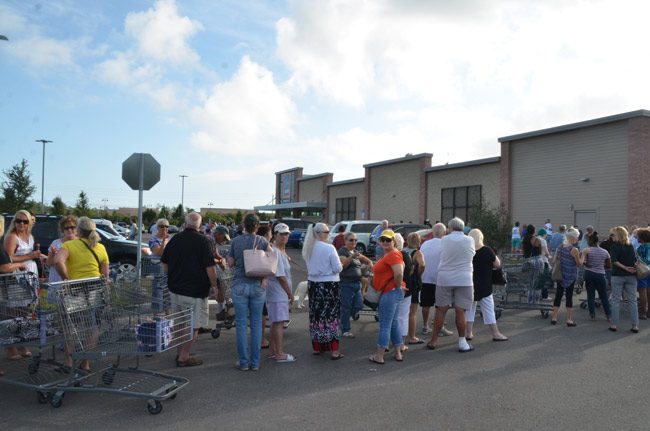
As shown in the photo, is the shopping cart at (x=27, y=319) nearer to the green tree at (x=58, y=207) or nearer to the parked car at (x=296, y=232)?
the parked car at (x=296, y=232)

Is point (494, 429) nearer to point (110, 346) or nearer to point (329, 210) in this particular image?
A: point (110, 346)

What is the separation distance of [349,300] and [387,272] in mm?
1688

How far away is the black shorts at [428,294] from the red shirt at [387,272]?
1757 mm

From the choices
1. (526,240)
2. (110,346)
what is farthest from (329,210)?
(110,346)

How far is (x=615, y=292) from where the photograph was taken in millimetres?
9609

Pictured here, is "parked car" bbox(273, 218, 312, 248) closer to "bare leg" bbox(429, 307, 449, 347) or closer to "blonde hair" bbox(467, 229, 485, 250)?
"blonde hair" bbox(467, 229, 485, 250)

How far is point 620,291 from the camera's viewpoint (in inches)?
380

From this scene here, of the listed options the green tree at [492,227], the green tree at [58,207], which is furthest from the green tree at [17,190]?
the green tree at [492,227]

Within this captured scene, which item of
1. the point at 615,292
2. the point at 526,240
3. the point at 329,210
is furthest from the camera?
the point at 329,210

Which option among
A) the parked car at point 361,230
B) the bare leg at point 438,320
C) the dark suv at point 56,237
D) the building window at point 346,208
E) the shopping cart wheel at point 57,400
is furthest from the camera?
the building window at point 346,208

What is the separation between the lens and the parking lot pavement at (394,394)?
5.01 meters

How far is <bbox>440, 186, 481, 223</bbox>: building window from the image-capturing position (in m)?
33.3

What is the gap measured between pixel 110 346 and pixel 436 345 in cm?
468

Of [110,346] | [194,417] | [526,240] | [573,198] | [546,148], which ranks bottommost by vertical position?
[194,417]
